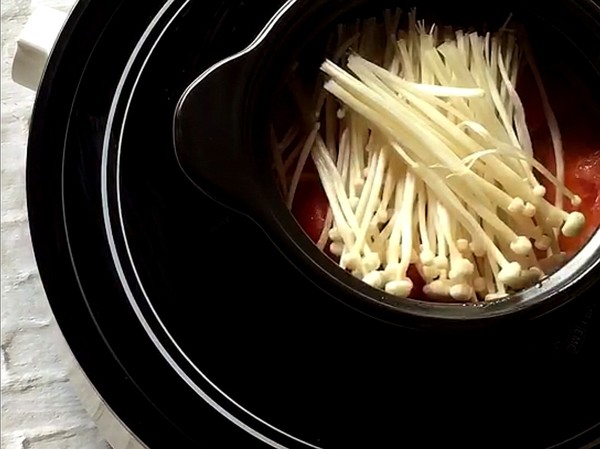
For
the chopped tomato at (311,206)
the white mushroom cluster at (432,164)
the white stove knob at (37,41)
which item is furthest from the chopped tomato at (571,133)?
the white stove knob at (37,41)

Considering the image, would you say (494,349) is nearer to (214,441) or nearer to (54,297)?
(214,441)

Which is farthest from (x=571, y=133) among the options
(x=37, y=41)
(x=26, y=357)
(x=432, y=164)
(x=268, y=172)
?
(x=26, y=357)

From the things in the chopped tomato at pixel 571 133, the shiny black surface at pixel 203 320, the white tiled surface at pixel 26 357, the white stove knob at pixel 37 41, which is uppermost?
the chopped tomato at pixel 571 133

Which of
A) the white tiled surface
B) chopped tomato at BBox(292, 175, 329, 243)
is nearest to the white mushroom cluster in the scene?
chopped tomato at BBox(292, 175, 329, 243)

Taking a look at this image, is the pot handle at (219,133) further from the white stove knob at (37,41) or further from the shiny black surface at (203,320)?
the white stove knob at (37,41)

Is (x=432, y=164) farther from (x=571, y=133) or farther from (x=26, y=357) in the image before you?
(x=26, y=357)

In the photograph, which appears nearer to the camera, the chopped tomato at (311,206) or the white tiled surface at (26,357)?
the chopped tomato at (311,206)

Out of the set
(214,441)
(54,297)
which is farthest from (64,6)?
(214,441)

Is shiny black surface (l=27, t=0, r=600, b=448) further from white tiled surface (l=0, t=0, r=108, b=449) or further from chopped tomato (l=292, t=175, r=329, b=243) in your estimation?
white tiled surface (l=0, t=0, r=108, b=449)
